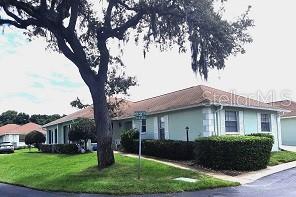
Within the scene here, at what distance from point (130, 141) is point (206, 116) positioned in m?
6.92

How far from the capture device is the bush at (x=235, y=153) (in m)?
19.9

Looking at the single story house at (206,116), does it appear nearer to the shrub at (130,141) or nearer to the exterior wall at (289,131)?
the shrub at (130,141)

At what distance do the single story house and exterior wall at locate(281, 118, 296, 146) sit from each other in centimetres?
1066

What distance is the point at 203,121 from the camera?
952 inches

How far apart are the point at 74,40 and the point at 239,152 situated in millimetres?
9519

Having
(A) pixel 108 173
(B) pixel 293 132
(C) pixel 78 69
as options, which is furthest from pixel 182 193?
(B) pixel 293 132

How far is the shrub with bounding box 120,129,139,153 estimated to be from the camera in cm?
2839

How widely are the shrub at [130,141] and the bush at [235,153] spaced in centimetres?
847

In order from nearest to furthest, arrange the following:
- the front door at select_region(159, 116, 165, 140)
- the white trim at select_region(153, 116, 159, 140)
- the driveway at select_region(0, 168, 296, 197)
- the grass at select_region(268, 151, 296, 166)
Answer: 1. the driveway at select_region(0, 168, 296, 197)
2. the grass at select_region(268, 151, 296, 166)
3. the front door at select_region(159, 116, 165, 140)
4. the white trim at select_region(153, 116, 159, 140)

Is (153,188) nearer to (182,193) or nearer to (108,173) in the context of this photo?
(182,193)

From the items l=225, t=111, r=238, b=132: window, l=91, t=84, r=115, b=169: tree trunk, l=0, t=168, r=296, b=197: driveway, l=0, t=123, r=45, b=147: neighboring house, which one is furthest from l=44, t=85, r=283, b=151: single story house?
l=0, t=123, r=45, b=147: neighboring house

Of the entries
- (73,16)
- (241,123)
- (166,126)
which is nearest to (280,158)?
(241,123)

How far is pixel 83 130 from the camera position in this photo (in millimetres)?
31531

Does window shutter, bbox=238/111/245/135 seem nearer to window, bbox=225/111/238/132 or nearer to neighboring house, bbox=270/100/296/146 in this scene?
window, bbox=225/111/238/132
